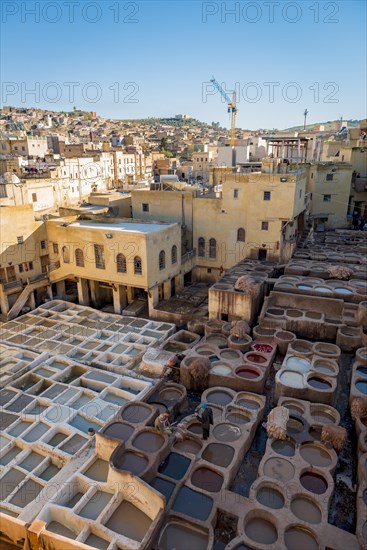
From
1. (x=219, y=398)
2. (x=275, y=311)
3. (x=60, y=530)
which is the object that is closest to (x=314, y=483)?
(x=219, y=398)

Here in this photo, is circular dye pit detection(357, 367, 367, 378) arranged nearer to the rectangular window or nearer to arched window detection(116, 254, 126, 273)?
arched window detection(116, 254, 126, 273)

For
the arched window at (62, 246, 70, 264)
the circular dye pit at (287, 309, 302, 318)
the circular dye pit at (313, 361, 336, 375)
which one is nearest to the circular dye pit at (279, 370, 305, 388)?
the circular dye pit at (313, 361, 336, 375)

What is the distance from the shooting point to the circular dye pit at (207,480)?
1286 centimetres

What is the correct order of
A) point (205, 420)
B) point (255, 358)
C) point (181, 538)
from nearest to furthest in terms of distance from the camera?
point (181, 538) → point (205, 420) → point (255, 358)

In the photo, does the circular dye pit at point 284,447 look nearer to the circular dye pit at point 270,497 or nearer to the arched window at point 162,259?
the circular dye pit at point 270,497

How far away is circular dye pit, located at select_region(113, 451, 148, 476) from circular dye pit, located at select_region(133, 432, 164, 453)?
0.44m

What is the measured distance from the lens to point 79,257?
2941 centimetres

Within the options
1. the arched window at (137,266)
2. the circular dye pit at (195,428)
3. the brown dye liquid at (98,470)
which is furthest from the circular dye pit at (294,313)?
the brown dye liquid at (98,470)

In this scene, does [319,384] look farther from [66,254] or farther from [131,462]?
[66,254]

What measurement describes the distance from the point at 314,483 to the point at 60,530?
8573mm

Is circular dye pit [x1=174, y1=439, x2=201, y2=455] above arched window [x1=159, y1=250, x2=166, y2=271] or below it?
below

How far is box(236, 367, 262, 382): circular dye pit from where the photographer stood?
18394 mm

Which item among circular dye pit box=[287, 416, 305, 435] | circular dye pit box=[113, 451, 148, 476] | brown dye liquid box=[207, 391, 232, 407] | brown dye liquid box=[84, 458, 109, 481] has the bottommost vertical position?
brown dye liquid box=[84, 458, 109, 481]

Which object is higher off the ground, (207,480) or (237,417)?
(237,417)
